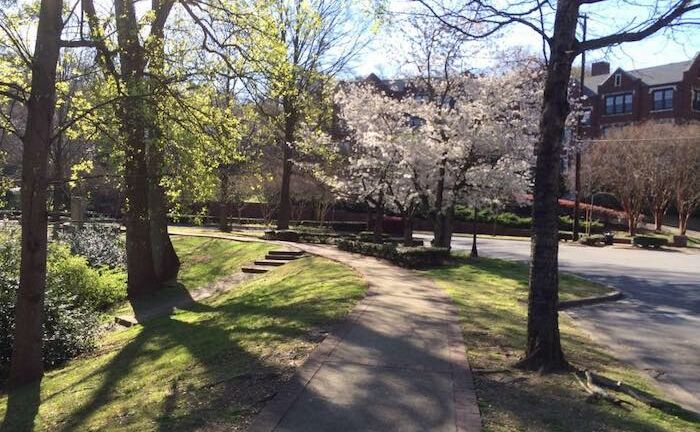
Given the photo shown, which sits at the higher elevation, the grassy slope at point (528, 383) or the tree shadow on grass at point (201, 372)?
the grassy slope at point (528, 383)

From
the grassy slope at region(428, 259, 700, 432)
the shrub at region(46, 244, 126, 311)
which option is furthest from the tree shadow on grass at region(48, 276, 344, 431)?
the shrub at region(46, 244, 126, 311)

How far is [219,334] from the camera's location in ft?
31.1

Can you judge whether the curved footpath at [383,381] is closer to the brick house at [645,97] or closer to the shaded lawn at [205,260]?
the shaded lawn at [205,260]

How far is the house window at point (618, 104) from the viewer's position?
5638cm

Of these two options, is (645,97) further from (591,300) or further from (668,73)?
(591,300)

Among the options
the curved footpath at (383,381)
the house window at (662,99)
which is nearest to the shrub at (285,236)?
the curved footpath at (383,381)

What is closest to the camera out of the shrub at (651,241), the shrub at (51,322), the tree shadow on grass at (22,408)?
the tree shadow on grass at (22,408)

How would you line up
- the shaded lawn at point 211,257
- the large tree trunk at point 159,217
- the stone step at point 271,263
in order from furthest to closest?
the shaded lawn at point 211,257 → the stone step at point 271,263 → the large tree trunk at point 159,217

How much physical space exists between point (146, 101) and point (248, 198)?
116 ft

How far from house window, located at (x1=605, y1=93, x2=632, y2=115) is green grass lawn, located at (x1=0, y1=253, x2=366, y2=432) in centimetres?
5126

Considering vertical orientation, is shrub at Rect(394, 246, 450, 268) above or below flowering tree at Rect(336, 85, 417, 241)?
below

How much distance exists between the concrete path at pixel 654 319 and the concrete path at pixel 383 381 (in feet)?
8.13

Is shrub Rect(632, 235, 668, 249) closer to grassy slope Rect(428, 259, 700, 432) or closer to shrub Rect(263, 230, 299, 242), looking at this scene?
shrub Rect(263, 230, 299, 242)

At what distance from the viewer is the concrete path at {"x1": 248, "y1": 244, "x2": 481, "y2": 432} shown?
17.1 ft
